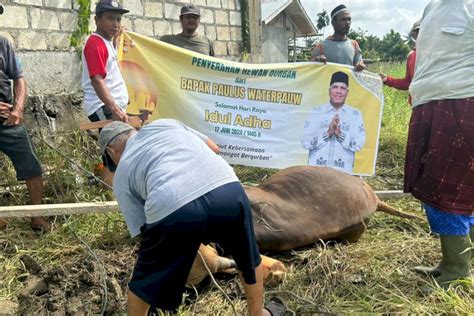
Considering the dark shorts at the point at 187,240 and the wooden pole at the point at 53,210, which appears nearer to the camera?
the dark shorts at the point at 187,240

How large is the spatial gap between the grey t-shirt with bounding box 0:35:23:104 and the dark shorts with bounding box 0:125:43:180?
0.96 feet

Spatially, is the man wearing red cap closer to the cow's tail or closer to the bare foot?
the bare foot

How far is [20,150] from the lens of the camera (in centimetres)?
409

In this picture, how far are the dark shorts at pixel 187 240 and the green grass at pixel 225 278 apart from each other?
0.58 metres

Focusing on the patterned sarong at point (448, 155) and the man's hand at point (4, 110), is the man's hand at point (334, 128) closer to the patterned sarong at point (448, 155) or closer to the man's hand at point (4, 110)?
the patterned sarong at point (448, 155)

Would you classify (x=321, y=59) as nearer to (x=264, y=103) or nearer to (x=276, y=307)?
(x=264, y=103)

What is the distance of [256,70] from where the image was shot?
5.72m

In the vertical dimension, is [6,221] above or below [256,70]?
below

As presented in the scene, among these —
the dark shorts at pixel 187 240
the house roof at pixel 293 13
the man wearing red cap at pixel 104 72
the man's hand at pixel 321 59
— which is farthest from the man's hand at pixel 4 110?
the house roof at pixel 293 13

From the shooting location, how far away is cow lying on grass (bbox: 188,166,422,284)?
3.38 m

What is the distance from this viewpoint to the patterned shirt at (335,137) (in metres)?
5.70

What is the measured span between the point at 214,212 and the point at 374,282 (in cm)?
142

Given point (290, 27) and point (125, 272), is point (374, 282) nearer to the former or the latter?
point (125, 272)

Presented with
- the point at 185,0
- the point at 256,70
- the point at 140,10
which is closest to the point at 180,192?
the point at 256,70
